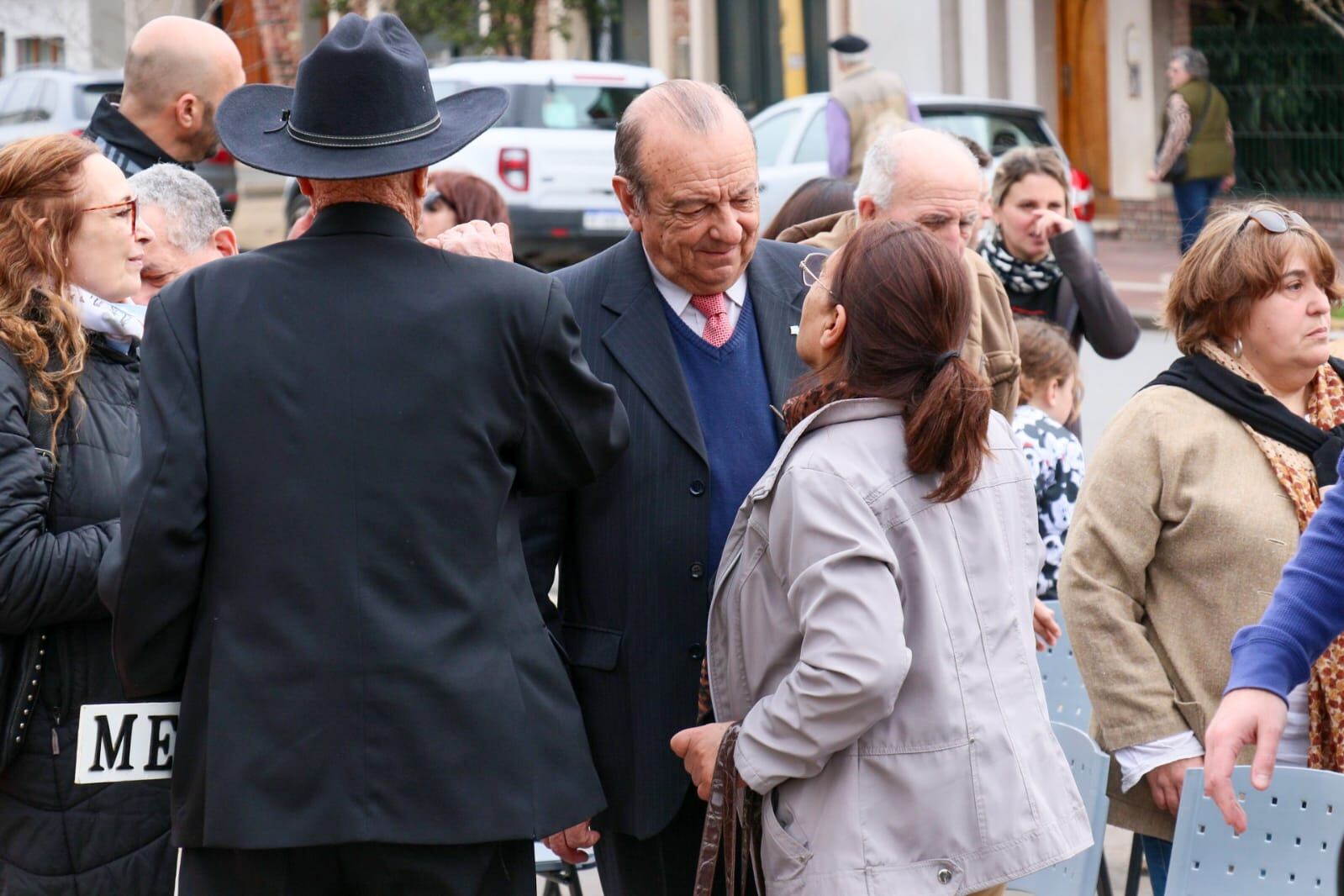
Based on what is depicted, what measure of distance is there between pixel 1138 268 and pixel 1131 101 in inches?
134

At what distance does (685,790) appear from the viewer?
3.07m

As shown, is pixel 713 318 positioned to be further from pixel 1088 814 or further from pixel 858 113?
pixel 858 113

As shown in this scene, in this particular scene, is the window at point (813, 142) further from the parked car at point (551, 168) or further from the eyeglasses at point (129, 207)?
the eyeglasses at point (129, 207)

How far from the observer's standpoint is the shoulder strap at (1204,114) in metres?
15.9

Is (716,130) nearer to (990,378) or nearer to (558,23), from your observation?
(990,378)

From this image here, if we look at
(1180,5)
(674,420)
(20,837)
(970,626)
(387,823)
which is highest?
(1180,5)

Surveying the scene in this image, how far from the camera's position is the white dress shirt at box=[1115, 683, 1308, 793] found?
3428 millimetres

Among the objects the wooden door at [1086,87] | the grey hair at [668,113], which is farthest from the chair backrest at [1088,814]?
the wooden door at [1086,87]

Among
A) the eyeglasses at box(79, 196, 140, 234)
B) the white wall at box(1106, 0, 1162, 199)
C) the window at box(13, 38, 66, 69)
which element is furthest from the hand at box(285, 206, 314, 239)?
the window at box(13, 38, 66, 69)

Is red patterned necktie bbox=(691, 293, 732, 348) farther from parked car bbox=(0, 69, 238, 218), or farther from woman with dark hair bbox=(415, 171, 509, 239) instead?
parked car bbox=(0, 69, 238, 218)

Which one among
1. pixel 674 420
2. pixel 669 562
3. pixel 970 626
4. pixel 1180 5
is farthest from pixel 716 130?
pixel 1180 5

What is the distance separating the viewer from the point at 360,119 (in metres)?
2.66

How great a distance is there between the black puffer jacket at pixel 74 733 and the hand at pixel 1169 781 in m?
1.85

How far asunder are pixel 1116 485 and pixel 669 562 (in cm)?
95
